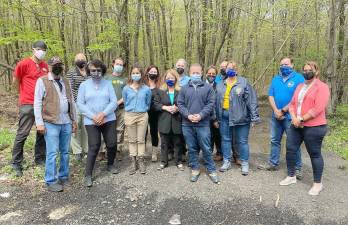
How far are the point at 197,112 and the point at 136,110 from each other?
3.85 ft

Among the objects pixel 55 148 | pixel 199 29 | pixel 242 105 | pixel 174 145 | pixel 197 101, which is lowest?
pixel 174 145

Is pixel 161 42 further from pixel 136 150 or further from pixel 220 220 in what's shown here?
pixel 220 220

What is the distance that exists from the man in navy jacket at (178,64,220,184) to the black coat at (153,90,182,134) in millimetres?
299

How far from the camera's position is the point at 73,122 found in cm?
550

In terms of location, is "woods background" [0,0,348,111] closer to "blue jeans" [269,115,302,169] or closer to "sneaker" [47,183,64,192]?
"sneaker" [47,183,64,192]

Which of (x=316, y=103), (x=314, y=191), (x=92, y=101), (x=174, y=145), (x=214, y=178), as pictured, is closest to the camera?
(x=316, y=103)

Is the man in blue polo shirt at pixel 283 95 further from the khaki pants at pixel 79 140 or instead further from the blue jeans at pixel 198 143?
the khaki pants at pixel 79 140

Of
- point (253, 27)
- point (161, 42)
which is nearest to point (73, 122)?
point (253, 27)

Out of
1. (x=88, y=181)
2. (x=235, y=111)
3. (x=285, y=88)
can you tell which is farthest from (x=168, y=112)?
(x=285, y=88)

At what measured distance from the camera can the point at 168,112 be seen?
19.2 ft

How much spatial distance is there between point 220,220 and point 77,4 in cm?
1182

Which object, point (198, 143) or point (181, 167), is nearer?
point (198, 143)

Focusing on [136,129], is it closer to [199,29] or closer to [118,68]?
[118,68]

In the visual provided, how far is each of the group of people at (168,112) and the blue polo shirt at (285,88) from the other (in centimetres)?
2
